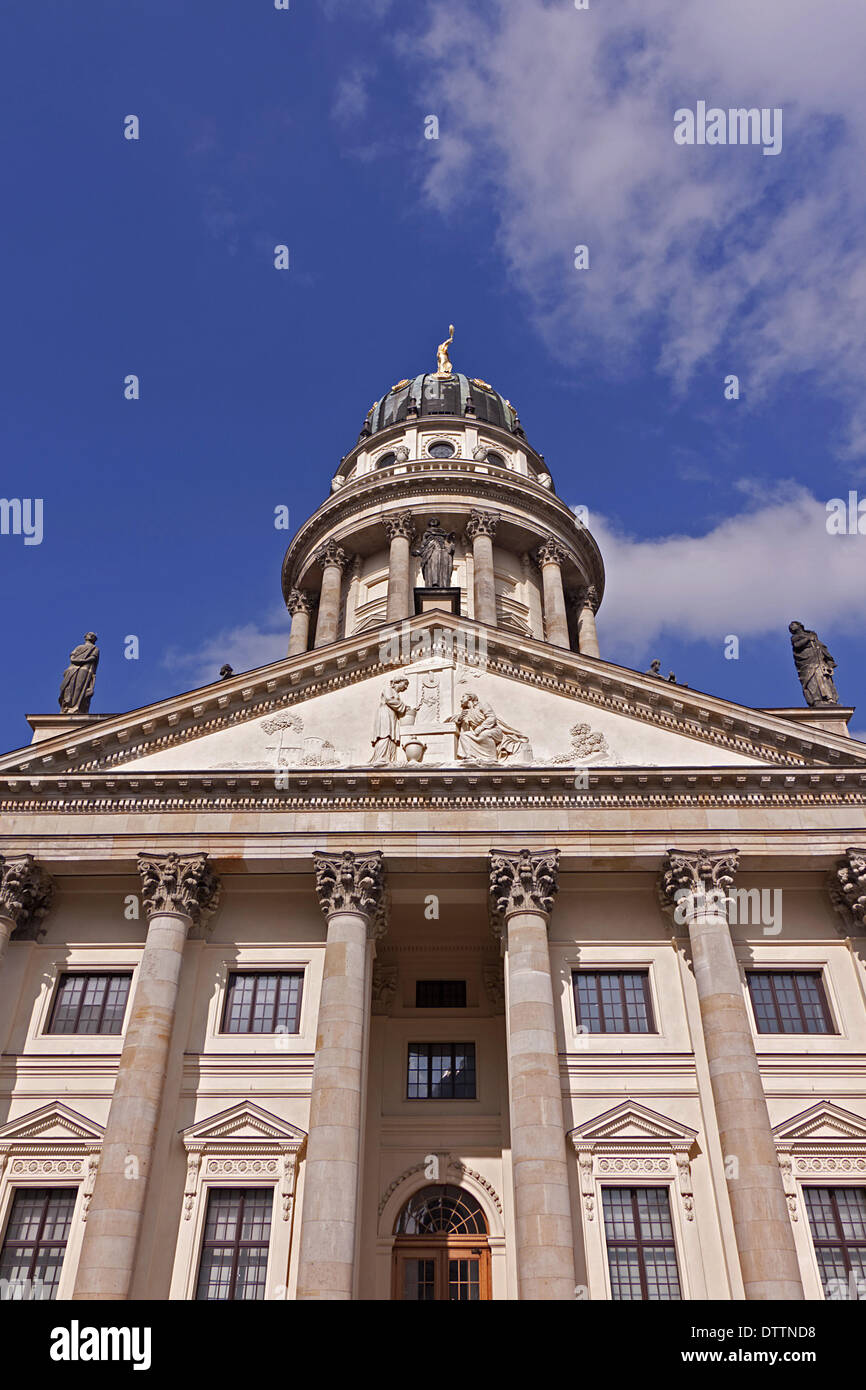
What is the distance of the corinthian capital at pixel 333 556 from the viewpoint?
152 feet

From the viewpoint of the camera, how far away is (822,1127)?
2200cm

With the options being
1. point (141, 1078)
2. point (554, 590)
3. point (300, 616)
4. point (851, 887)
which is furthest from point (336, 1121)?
point (300, 616)

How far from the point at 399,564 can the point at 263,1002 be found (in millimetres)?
22765

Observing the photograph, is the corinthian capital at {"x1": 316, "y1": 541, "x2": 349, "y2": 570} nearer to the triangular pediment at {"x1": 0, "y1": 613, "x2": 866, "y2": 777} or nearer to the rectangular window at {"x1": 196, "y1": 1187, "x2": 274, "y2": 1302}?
the triangular pediment at {"x1": 0, "y1": 613, "x2": 866, "y2": 777}

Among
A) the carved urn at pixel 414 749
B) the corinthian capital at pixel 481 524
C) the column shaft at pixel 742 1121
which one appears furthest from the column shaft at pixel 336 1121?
the corinthian capital at pixel 481 524

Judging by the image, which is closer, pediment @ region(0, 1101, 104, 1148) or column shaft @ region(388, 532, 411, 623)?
pediment @ region(0, 1101, 104, 1148)

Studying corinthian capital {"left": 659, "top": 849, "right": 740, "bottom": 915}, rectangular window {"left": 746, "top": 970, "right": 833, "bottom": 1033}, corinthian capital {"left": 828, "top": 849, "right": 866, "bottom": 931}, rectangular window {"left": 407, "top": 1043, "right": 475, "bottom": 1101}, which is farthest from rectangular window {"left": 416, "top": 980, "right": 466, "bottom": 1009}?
corinthian capital {"left": 828, "top": 849, "right": 866, "bottom": 931}

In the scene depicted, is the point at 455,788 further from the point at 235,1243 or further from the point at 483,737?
the point at 235,1243

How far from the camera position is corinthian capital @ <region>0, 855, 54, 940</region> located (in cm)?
2406

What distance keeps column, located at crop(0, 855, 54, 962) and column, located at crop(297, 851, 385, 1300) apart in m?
6.58

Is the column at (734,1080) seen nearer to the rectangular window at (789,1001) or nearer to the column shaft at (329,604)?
the rectangular window at (789,1001)

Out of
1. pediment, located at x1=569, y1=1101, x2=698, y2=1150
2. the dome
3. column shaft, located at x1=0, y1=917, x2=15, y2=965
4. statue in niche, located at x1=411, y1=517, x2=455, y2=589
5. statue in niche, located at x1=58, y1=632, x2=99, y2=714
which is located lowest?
pediment, located at x1=569, y1=1101, x2=698, y2=1150
